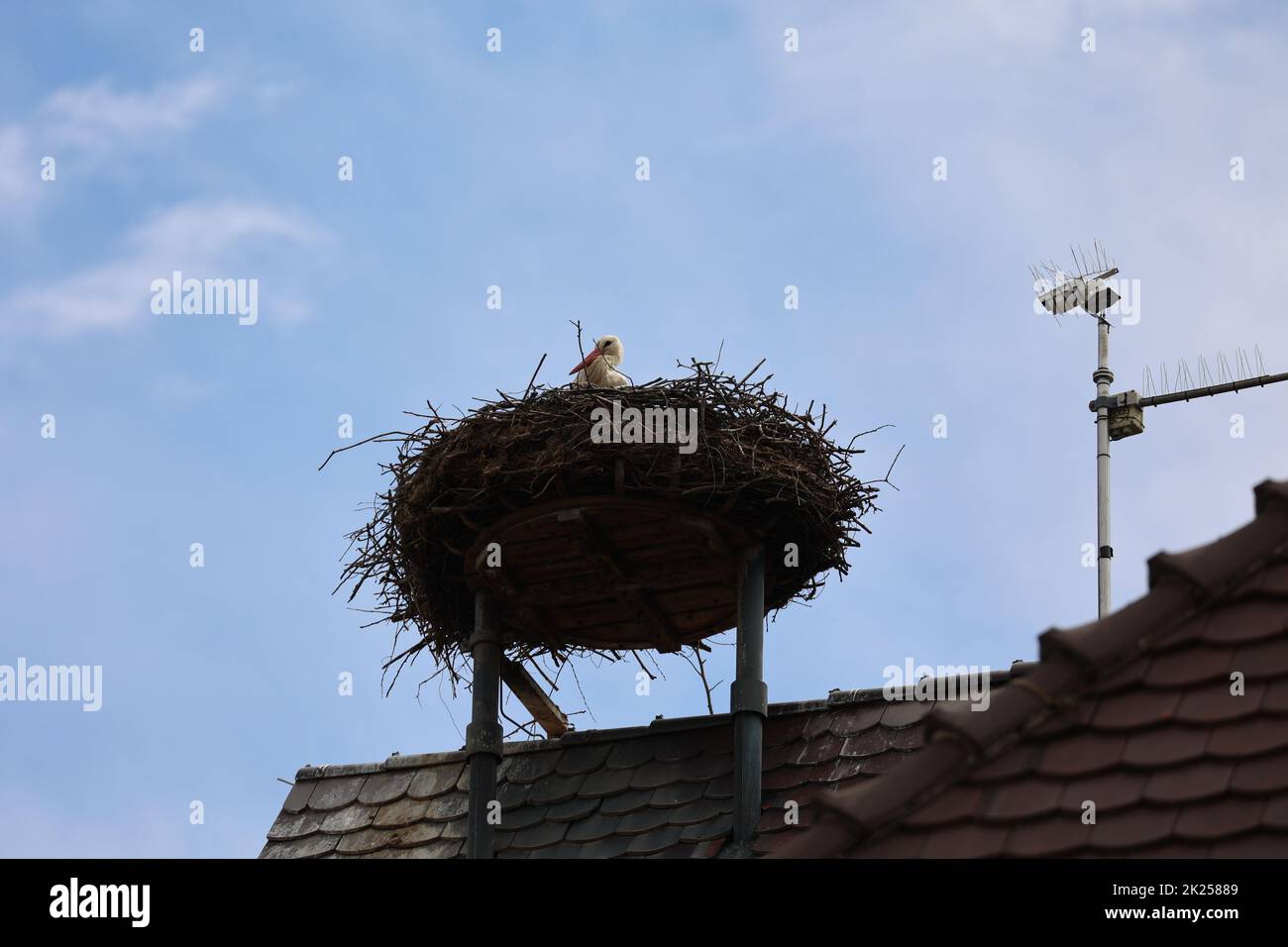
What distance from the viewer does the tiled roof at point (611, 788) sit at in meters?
8.89

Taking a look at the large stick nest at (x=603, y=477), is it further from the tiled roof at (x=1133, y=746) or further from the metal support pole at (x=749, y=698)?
the tiled roof at (x=1133, y=746)

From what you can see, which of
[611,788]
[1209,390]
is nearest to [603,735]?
[611,788]

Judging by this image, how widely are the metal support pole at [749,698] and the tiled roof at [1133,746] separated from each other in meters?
4.19

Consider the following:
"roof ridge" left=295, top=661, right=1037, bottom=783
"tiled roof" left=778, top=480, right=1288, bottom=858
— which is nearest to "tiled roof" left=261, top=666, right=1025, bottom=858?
"roof ridge" left=295, top=661, right=1037, bottom=783

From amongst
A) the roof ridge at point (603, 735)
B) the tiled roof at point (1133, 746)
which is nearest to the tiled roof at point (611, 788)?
the roof ridge at point (603, 735)

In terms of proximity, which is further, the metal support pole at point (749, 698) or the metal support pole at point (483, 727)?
the metal support pole at point (483, 727)

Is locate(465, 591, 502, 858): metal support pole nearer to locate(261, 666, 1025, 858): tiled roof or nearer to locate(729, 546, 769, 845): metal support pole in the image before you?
locate(261, 666, 1025, 858): tiled roof

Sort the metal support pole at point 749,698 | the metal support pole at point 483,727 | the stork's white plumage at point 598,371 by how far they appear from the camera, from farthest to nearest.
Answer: the stork's white plumage at point 598,371 < the metal support pole at point 483,727 < the metal support pole at point 749,698

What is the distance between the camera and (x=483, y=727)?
9516 millimetres

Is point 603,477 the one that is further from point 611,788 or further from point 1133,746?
point 1133,746

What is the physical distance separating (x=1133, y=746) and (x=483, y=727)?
5519 millimetres

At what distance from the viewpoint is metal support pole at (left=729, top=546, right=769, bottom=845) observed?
875 centimetres

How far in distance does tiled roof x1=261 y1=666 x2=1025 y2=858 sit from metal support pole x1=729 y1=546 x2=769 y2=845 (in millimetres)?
102
